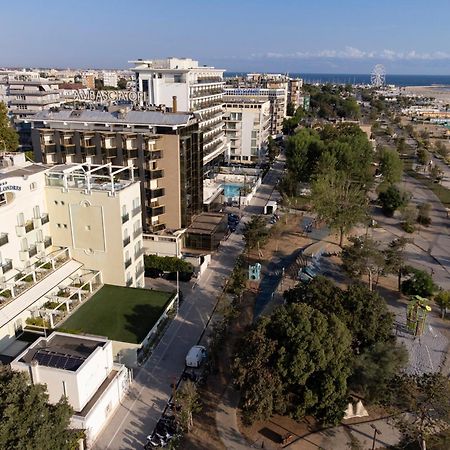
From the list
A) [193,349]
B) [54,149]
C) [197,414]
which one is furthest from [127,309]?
[54,149]

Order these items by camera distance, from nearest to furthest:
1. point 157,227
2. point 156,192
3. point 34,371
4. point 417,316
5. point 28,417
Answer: point 28,417, point 34,371, point 417,316, point 156,192, point 157,227

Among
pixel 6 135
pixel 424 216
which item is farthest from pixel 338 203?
pixel 6 135

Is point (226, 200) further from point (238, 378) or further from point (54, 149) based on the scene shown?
point (238, 378)

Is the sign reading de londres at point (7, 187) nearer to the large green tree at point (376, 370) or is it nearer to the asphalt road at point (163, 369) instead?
the asphalt road at point (163, 369)

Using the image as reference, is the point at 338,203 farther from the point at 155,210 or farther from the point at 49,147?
the point at 49,147

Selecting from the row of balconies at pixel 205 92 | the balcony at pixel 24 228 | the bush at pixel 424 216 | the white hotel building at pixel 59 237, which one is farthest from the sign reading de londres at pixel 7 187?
the bush at pixel 424 216

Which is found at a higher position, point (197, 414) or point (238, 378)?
point (238, 378)

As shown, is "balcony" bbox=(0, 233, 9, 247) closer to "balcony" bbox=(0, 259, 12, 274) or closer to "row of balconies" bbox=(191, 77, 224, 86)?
"balcony" bbox=(0, 259, 12, 274)
